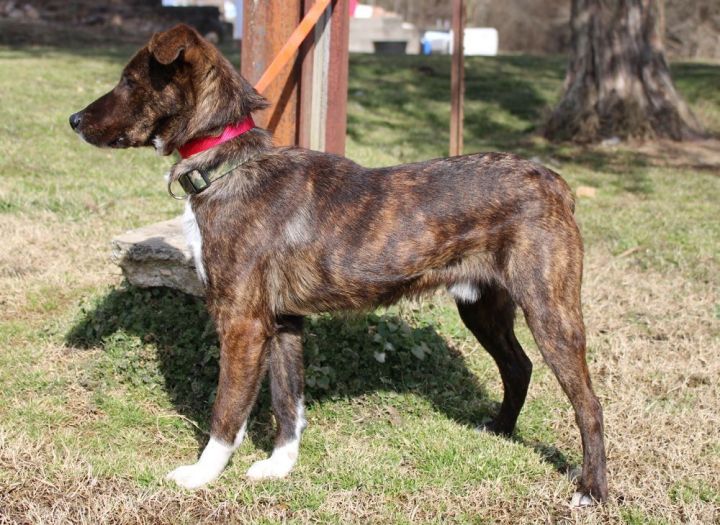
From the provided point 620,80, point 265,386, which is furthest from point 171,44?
point 620,80

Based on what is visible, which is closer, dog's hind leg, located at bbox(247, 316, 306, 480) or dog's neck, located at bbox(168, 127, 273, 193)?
dog's neck, located at bbox(168, 127, 273, 193)

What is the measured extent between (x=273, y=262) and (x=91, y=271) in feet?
9.65

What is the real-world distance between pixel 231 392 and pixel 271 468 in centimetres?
48

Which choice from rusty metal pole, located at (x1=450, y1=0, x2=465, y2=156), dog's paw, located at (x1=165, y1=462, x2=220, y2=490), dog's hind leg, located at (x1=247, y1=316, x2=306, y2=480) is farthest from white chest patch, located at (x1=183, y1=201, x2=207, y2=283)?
rusty metal pole, located at (x1=450, y1=0, x2=465, y2=156)

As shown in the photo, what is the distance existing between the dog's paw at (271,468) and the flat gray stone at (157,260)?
3.94 ft

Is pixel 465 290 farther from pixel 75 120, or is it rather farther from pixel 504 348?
pixel 75 120

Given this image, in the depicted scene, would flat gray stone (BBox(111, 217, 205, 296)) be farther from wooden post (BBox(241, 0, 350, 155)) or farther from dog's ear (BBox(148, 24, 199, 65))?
dog's ear (BBox(148, 24, 199, 65))

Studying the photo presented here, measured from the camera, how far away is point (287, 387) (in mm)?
4352

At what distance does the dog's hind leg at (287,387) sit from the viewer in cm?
429

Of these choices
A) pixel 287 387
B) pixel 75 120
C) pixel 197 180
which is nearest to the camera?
pixel 197 180

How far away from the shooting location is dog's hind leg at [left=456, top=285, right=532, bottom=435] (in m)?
4.62

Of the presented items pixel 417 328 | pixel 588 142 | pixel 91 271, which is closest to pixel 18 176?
pixel 91 271

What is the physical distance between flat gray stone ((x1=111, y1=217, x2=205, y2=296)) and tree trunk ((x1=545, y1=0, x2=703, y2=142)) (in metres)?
8.36

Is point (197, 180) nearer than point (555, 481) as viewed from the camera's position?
Yes
